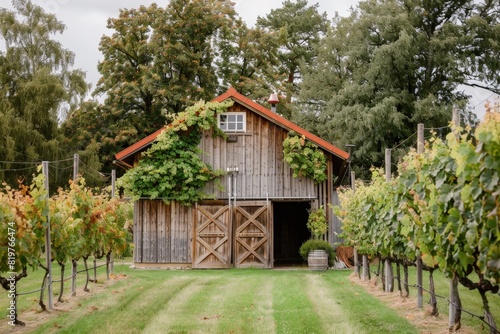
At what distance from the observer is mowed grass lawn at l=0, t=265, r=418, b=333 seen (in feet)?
34.2

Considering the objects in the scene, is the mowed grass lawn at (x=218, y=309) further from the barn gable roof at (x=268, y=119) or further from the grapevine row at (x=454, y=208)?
the barn gable roof at (x=268, y=119)

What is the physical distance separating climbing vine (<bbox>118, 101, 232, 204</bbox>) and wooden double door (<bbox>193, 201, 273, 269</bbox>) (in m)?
0.87

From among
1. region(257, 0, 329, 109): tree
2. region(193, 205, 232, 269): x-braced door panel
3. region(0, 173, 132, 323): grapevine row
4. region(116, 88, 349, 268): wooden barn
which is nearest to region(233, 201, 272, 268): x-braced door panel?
region(116, 88, 349, 268): wooden barn

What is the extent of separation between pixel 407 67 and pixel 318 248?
1453 cm

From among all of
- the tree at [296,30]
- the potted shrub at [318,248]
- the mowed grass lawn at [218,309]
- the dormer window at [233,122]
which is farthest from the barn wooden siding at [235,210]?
the tree at [296,30]

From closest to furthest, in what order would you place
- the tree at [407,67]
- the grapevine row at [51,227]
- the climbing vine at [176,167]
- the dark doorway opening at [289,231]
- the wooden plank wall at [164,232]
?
the grapevine row at [51,227] < the climbing vine at [176,167] < the wooden plank wall at [164,232] < the dark doorway opening at [289,231] < the tree at [407,67]

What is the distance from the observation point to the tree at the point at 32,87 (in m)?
31.9

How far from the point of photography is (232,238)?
2220cm

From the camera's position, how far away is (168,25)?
34.5 m

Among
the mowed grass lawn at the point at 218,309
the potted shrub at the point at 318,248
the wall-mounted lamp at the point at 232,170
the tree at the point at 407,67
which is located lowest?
the mowed grass lawn at the point at 218,309

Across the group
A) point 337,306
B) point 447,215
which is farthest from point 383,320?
point 447,215

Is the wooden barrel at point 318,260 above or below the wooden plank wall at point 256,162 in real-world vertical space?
below

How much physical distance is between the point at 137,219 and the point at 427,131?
15.8m

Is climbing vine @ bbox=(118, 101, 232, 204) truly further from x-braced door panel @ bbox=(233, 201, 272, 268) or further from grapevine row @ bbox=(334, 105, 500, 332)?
grapevine row @ bbox=(334, 105, 500, 332)
